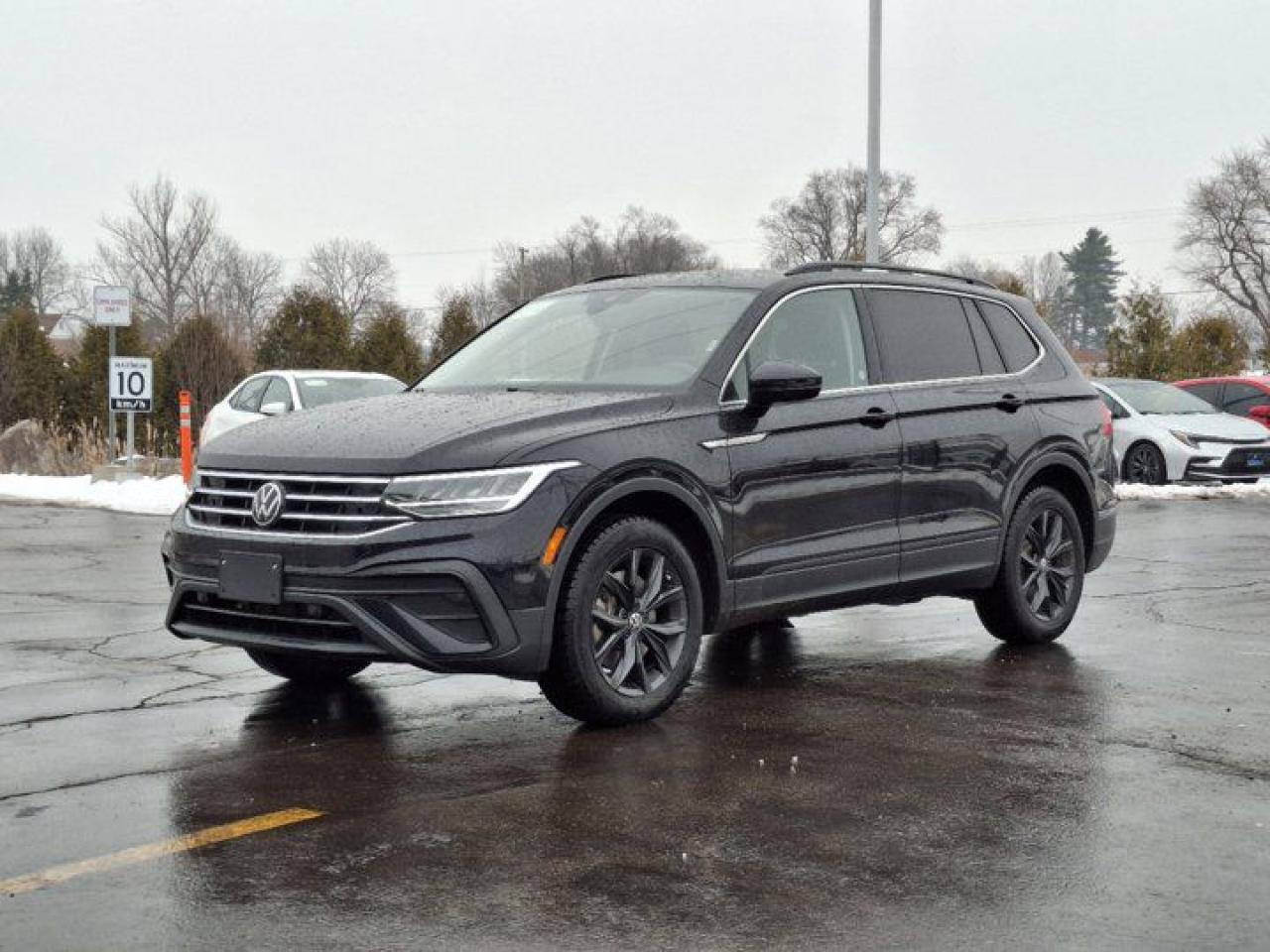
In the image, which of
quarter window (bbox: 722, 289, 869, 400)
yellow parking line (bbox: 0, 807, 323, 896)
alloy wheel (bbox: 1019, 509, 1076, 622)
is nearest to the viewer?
yellow parking line (bbox: 0, 807, 323, 896)

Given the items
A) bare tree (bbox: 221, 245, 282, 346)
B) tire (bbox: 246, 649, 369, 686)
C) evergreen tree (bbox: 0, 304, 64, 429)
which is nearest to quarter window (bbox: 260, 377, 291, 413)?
tire (bbox: 246, 649, 369, 686)

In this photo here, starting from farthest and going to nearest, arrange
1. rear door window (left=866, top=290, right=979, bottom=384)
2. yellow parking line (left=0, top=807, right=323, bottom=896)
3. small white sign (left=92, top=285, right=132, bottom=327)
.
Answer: small white sign (left=92, top=285, right=132, bottom=327)
rear door window (left=866, top=290, right=979, bottom=384)
yellow parking line (left=0, top=807, right=323, bottom=896)

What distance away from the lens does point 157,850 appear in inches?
188

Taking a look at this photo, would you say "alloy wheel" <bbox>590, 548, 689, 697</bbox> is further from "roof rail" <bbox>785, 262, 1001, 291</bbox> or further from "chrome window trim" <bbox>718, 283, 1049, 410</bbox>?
"roof rail" <bbox>785, 262, 1001, 291</bbox>

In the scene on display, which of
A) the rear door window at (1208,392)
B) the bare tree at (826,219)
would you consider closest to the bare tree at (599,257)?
the bare tree at (826,219)

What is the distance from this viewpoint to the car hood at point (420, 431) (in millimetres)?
6094

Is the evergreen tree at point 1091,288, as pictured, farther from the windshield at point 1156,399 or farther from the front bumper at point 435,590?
the front bumper at point 435,590

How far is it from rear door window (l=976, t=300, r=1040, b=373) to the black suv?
0.05 ft

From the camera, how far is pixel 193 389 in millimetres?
34719

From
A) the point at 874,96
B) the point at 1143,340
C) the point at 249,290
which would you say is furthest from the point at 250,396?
the point at 249,290

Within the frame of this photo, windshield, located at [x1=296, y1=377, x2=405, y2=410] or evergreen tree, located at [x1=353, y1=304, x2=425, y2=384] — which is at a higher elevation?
evergreen tree, located at [x1=353, y1=304, x2=425, y2=384]

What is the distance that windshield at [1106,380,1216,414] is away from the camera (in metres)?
22.7

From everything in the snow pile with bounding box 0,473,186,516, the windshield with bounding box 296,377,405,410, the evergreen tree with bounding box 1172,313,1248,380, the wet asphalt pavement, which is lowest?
the wet asphalt pavement

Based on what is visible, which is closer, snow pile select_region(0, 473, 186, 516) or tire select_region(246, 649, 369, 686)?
tire select_region(246, 649, 369, 686)
